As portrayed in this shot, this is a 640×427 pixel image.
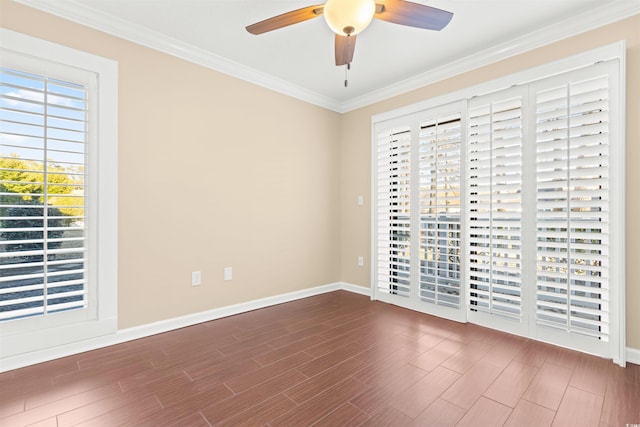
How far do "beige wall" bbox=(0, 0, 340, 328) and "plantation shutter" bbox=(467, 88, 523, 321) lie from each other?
1.95 meters

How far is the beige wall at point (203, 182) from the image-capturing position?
2.59m

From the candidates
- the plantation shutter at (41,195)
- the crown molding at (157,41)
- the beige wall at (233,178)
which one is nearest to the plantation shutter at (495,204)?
the beige wall at (233,178)

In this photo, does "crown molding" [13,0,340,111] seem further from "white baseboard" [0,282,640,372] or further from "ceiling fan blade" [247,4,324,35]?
"white baseboard" [0,282,640,372]

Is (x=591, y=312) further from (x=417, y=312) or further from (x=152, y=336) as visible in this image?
(x=152, y=336)

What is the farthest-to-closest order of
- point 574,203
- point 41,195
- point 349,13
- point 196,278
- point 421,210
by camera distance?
point 421,210 → point 196,278 → point 574,203 → point 41,195 → point 349,13

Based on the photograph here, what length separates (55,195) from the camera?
2.24 meters

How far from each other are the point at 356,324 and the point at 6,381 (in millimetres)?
2638

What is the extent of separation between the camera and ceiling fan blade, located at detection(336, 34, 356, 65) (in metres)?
1.91

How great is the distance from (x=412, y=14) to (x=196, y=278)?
9.25 ft

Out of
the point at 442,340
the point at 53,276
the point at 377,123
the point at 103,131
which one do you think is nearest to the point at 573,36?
the point at 377,123

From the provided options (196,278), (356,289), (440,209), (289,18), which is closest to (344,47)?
(289,18)

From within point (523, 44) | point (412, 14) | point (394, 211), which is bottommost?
point (394, 211)

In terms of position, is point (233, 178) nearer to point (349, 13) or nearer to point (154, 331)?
point (154, 331)

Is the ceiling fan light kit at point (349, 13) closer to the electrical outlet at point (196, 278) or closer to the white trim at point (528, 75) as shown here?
the white trim at point (528, 75)
